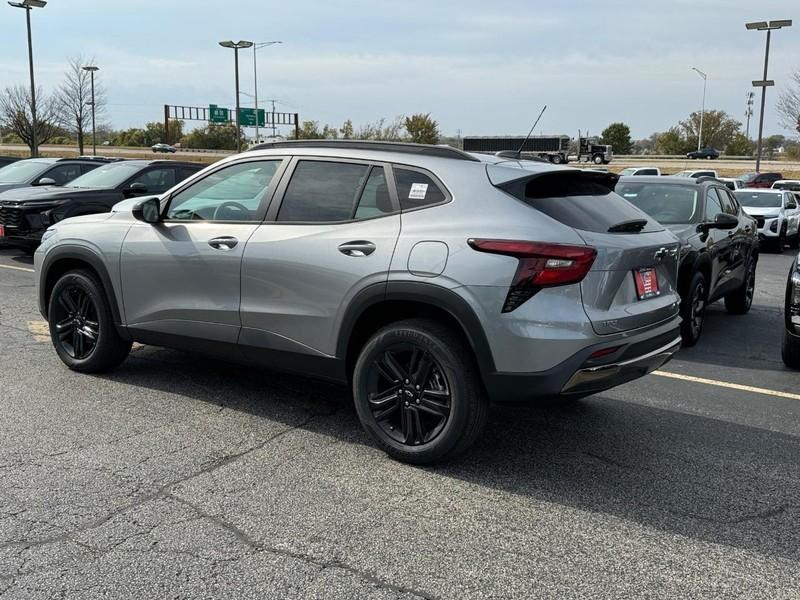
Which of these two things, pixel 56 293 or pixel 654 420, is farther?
pixel 56 293

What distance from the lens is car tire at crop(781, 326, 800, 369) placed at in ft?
21.1

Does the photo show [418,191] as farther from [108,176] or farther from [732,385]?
[108,176]

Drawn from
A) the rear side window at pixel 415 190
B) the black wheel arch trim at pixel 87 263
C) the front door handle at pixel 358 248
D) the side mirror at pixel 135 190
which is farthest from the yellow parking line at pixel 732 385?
the side mirror at pixel 135 190

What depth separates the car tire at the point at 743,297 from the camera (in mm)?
9516

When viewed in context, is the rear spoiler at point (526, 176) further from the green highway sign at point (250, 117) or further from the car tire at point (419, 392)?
the green highway sign at point (250, 117)

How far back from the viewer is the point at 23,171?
14555 millimetres

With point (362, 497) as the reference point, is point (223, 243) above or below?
above

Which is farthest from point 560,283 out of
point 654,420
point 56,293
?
point 56,293

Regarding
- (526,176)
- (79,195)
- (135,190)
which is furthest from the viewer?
(79,195)

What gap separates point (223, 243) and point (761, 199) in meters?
18.2

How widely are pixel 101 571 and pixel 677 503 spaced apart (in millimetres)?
2763

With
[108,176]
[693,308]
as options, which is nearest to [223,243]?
[693,308]

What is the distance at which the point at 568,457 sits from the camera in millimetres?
4379

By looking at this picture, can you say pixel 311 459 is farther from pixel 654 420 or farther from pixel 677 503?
pixel 654 420
